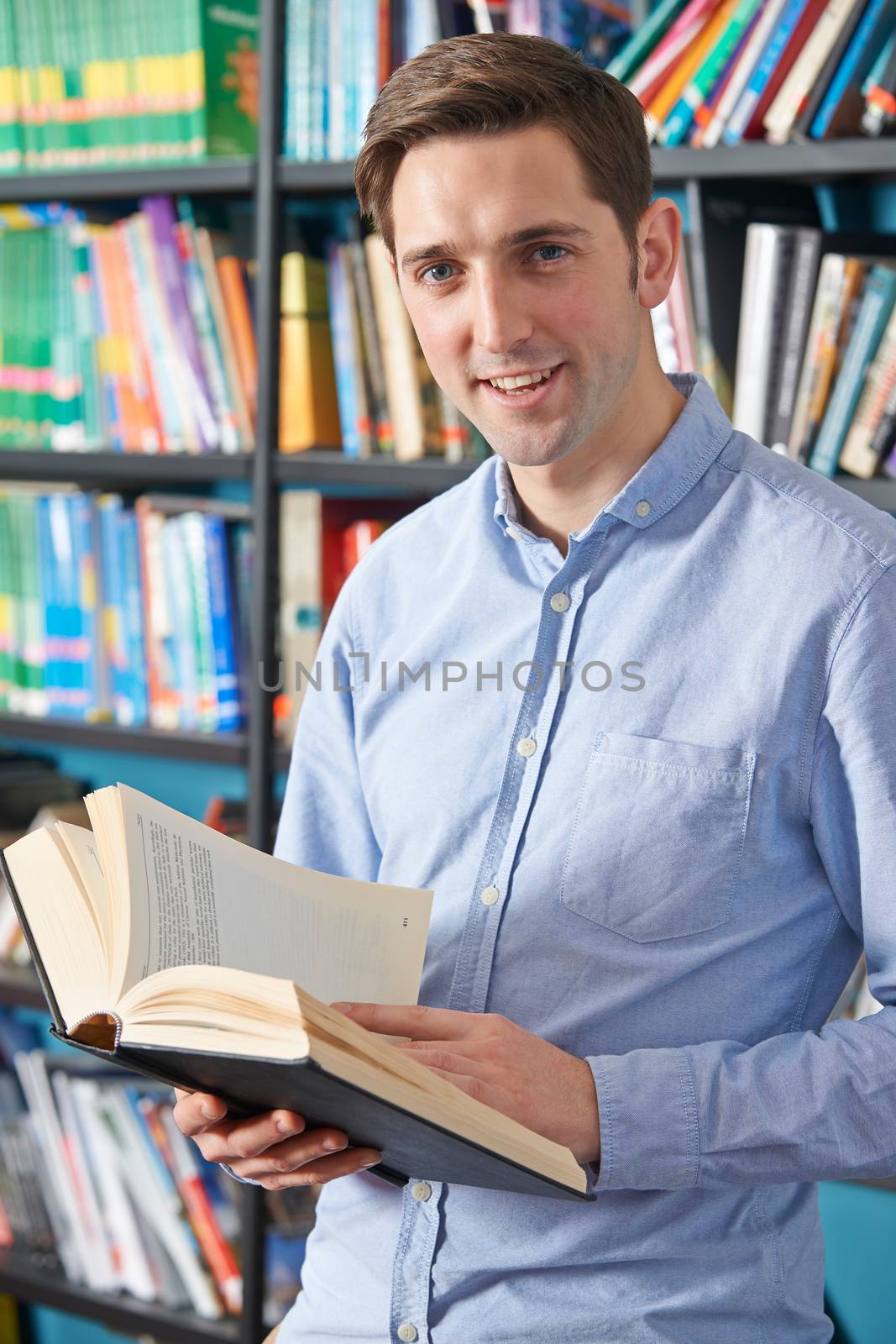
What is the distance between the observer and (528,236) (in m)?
0.95

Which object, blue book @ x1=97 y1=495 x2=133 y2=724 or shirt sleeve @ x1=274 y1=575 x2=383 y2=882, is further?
blue book @ x1=97 y1=495 x2=133 y2=724

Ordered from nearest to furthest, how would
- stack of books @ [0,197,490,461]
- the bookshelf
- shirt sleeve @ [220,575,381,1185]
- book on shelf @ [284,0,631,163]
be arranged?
1. shirt sleeve @ [220,575,381,1185]
2. book on shelf @ [284,0,631,163]
3. stack of books @ [0,197,490,461]
4. the bookshelf

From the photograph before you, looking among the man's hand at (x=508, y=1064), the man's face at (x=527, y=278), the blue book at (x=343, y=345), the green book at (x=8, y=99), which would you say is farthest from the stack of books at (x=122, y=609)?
the man's hand at (x=508, y=1064)

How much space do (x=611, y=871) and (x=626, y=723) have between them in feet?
0.35

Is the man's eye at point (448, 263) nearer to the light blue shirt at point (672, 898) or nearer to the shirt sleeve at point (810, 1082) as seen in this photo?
the light blue shirt at point (672, 898)

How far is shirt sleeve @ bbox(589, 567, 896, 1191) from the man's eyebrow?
0.34m

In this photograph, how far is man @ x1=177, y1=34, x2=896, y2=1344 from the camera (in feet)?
2.84

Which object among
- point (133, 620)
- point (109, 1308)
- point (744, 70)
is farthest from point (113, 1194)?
point (744, 70)

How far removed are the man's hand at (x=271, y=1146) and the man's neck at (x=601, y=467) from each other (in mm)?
495

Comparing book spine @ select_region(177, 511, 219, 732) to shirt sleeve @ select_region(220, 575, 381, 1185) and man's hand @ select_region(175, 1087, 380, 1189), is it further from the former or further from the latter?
man's hand @ select_region(175, 1087, 380, 1189)

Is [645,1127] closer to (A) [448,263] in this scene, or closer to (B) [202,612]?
(A) [448,263]

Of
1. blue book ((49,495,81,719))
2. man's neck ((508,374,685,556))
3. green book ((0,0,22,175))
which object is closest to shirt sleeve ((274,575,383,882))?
man's neck ((508,374,685,556))

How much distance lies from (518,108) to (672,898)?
22.4 inches

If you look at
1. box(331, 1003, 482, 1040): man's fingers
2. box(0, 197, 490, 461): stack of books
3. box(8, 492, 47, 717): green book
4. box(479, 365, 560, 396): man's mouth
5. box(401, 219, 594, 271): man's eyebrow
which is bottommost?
box(8, 492, 47, 717): green book
